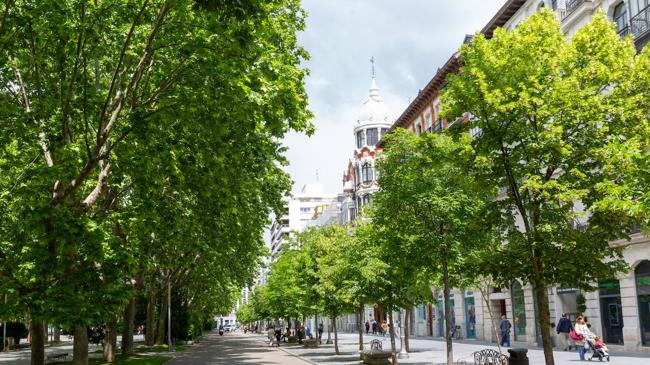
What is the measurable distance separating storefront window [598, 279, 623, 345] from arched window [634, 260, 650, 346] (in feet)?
3.37

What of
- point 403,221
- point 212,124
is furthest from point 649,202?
point 403,221

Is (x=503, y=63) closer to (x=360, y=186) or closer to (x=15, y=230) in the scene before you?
(x=15, y=230)

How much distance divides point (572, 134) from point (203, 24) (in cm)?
874

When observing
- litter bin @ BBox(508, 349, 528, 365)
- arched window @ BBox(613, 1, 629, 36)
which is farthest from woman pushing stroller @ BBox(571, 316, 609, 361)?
arched window @ BBox(613, 1, 629, 36)

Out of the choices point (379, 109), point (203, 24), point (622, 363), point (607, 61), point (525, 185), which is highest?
point (379, 109)

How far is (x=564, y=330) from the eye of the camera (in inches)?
1125

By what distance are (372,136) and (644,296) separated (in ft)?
159

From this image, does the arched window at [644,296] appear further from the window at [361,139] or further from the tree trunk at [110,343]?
the window at [361,139]

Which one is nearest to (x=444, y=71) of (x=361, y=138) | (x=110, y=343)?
(x=361, y=138)

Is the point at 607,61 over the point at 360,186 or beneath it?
beneath

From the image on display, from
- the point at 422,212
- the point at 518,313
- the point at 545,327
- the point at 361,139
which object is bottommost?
the point at 518,313

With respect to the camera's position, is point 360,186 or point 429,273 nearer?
point 429,273

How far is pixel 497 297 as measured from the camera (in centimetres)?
4000

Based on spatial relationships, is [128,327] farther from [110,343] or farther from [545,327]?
[545,327]
